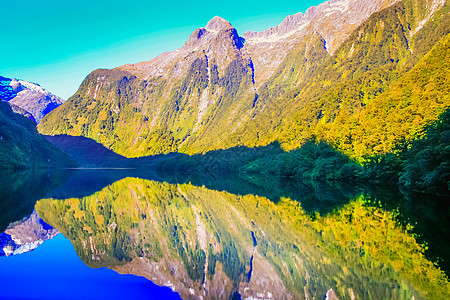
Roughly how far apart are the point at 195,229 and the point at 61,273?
1393 cm

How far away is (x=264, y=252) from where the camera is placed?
2067 centimetres

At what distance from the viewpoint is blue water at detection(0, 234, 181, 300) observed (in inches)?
514

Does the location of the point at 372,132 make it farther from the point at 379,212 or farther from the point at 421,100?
the point at 379,212

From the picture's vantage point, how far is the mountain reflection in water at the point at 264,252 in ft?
47.8

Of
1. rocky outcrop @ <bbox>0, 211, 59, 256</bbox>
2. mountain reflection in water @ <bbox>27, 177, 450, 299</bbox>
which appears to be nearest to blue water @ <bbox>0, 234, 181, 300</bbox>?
mountain reflection in water @ <bbox>27, 177, 450, 299</bbox>

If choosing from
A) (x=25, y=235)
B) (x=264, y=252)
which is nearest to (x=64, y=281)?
(x=25, y=235)

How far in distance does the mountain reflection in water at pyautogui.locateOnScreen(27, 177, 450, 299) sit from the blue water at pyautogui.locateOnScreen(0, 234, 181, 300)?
859 mm

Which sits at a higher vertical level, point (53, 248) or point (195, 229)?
point (53, 248)

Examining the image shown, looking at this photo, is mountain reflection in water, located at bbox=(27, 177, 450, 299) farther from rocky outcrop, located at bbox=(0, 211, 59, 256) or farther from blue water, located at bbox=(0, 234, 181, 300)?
rocky outcrop, located at bbox=(0, 211, 59, 256)

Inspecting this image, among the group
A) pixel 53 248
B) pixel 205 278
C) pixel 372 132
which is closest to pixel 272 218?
pixel 205 278

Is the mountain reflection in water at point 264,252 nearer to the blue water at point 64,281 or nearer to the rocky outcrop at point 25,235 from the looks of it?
the blue water at point 64,281

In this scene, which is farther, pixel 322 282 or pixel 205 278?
pixel 205 278

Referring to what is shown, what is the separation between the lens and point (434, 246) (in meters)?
19.5

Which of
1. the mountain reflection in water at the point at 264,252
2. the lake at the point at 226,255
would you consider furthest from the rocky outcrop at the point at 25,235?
the mountain reflection in water at the point at 264,252
